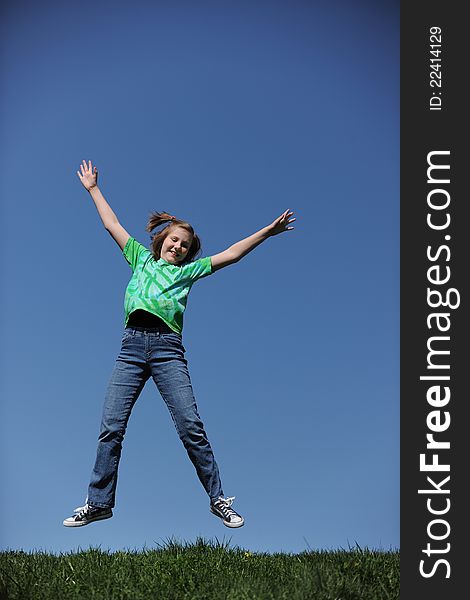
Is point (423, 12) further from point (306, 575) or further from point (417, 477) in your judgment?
point (306, 575)

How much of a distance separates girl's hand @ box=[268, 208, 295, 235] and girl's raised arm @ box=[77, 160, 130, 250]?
1.06 m

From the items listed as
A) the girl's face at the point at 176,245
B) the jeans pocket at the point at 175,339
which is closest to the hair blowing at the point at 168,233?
the girl's face at the point at 176,245

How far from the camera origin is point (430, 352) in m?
4.62

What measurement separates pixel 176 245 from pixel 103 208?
63cm

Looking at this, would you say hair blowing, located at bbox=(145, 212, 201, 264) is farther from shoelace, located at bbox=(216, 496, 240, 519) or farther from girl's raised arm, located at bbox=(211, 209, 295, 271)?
shoelace, located at bbox=(216, 496, 240, 519)

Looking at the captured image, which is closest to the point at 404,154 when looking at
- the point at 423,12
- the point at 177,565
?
the point at 423,12

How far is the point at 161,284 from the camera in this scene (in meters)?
5.38

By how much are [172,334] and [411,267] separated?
163cm

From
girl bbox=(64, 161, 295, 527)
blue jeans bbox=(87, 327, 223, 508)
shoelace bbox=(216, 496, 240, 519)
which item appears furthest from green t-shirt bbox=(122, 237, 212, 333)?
shoelace bbox=(216, 496, 240, 519)

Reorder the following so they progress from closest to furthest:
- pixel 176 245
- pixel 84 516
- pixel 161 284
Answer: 1. pixel 84 516
2. pixel 161 284
3. pixel 176 245

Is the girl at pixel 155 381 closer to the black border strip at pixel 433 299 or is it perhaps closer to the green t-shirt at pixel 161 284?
the green t-shirt at pixel 161 284

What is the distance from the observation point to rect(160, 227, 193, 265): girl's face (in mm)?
5641

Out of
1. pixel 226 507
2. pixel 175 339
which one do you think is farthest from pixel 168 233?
pixel 226 507

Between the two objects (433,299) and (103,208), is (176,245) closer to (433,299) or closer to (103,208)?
(103,208)
